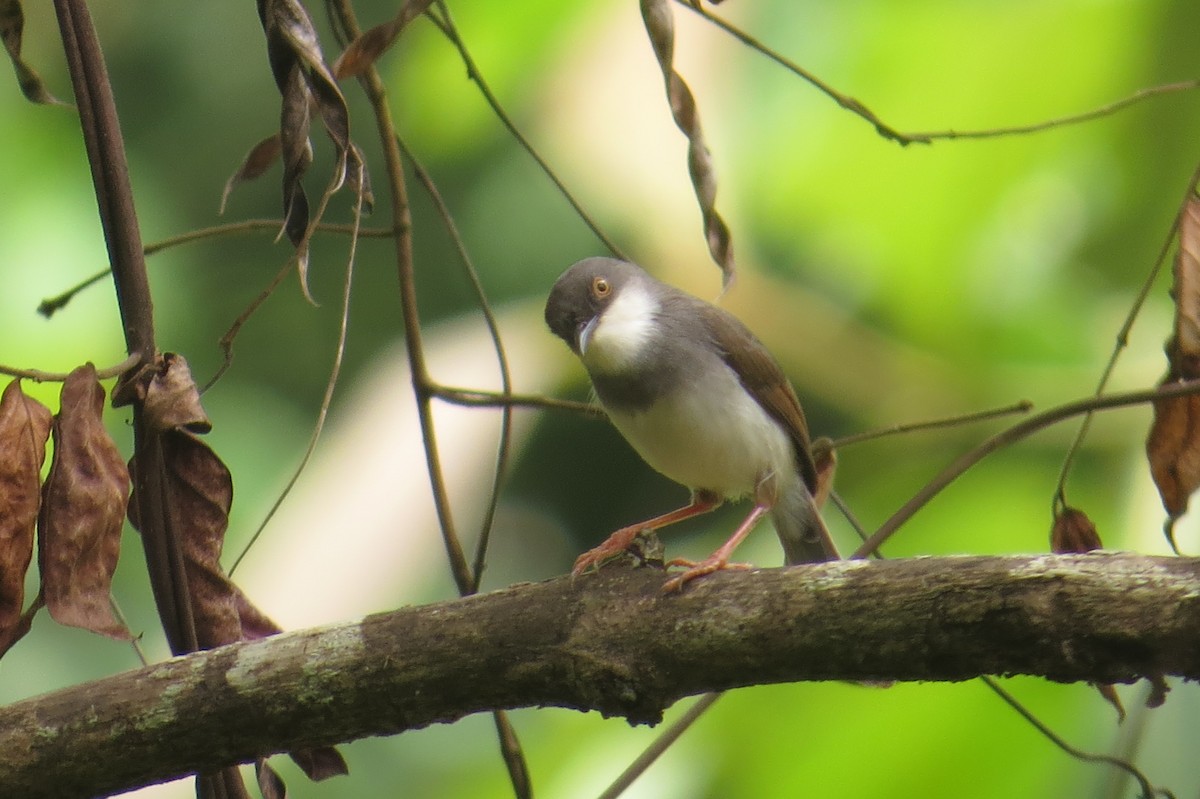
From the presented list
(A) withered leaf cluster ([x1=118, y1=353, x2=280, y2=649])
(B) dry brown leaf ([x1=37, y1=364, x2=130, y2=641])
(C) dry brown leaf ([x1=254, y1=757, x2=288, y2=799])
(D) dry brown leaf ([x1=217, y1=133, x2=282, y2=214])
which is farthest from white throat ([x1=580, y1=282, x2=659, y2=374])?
(B) dry brown leaf ([x1=37, y1=364, x2=130, y2=641])

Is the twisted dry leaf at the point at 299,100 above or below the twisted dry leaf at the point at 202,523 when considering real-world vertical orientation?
above

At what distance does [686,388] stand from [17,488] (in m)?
1.87

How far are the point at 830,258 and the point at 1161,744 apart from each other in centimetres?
357

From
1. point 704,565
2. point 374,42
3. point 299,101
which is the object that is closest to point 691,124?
point 374,42

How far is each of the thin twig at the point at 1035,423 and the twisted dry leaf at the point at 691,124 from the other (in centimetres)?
73

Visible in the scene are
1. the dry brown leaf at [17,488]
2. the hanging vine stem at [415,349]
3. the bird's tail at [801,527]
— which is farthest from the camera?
the bird's tail at [801,527]

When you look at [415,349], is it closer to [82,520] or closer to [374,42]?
[374,42]

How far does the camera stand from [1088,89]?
20.4 ft

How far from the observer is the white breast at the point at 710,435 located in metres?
3.61

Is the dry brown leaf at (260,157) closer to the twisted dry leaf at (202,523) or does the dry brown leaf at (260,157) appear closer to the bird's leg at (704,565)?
the twisted dry leaf at (202,523)

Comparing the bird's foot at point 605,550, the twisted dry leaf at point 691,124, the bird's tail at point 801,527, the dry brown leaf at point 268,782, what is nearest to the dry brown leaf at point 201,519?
the dry brown leaf at point 268,782

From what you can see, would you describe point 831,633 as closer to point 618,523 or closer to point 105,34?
point 618,523

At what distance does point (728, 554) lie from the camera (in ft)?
10.9

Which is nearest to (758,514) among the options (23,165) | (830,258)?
(830,258)
